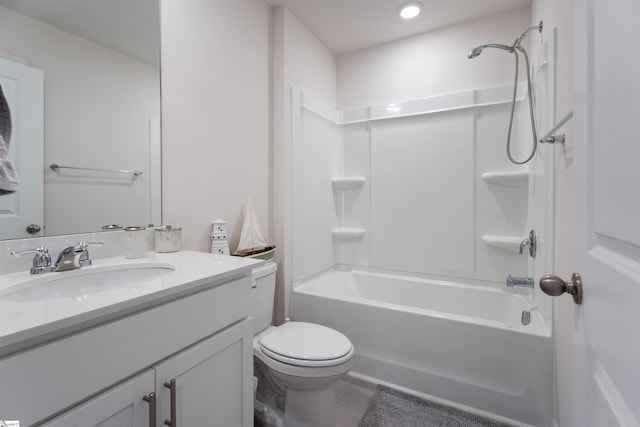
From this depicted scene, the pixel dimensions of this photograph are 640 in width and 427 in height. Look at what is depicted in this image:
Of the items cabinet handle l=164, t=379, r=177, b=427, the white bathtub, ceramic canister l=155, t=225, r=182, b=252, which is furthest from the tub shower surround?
cabinet handle l=164, t=379, r=177, b=427

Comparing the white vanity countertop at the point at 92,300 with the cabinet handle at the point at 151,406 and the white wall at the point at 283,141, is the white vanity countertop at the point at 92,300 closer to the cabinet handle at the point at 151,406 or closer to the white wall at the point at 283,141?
the cabinet handle at the point at 151,406

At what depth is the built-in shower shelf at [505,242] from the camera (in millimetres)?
2009

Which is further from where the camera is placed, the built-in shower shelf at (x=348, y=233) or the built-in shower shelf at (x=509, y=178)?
the built-in shower shelf at (x=348, y=233)

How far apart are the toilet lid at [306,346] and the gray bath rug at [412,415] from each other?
0.51 metres

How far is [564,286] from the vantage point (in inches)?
23.0

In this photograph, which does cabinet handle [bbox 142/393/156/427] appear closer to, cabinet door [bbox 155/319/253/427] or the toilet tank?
cabinet door [bbox 155/319/253/427]

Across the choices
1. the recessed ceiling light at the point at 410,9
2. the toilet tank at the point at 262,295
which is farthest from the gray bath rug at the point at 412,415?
the recessed ceiling light at the point at 410,9

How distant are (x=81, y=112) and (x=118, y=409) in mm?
1043

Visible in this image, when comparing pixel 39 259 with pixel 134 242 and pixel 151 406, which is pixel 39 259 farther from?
pixel 151 406

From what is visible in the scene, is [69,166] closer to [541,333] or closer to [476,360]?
[476,360]

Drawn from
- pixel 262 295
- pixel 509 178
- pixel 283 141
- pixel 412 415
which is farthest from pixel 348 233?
pixel 412 415

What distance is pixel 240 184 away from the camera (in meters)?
1.80

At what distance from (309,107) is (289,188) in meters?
0.69

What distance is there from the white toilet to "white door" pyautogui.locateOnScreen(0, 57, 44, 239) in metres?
0.85
